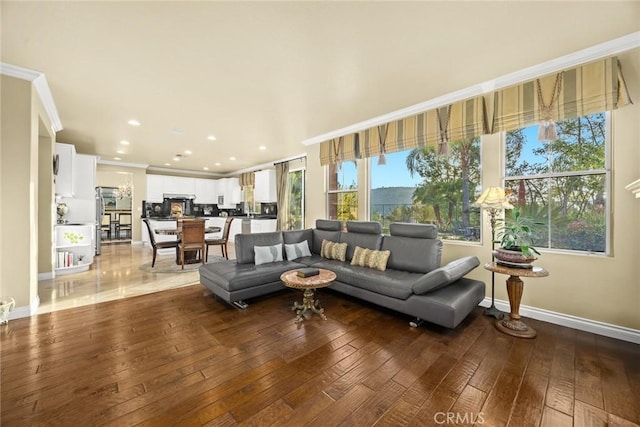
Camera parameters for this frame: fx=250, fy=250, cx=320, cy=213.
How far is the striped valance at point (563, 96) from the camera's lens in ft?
7.66

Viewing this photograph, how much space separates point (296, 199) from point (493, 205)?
523 centimetres

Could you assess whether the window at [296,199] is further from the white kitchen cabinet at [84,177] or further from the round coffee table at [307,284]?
the white kitchen cabinet at [84,177]

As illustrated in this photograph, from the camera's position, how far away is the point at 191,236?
5.15 metres

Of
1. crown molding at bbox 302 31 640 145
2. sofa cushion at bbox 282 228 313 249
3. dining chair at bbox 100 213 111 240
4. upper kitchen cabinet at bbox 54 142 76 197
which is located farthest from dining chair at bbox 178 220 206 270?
dining chair at bbox 100 213 111 240

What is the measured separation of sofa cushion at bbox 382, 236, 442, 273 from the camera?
10.6ft

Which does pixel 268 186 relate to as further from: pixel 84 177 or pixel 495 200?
pixel 495 200

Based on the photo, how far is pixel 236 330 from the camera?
257 centimetres

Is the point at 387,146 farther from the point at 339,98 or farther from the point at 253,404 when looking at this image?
the point at 253,404

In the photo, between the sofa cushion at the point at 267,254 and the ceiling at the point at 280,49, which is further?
the sofa cushion at the point at 267,254

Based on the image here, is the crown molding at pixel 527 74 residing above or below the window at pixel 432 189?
above

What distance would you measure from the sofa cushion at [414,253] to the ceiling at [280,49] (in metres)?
1.96

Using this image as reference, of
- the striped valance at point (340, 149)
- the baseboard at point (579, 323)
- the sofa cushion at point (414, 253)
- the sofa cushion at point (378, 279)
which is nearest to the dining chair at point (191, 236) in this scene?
the striped valance at point (340, 149)

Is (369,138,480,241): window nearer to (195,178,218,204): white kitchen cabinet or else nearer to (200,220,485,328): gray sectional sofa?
(200,220,485,328): gray sectional sofa

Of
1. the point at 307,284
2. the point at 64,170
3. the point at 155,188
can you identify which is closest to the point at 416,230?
the point at 307,284
